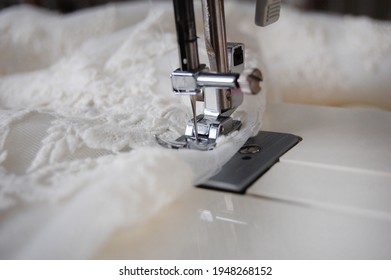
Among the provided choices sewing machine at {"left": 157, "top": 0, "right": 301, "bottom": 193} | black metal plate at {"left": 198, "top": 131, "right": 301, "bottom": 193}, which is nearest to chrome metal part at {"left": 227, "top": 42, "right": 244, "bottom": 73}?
sewing machine at {"left": 157, "top": 0, "right": 301, "bottom": 193}

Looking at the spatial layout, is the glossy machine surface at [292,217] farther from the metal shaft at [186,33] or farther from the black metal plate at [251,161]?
the metal shaft at [186,33]

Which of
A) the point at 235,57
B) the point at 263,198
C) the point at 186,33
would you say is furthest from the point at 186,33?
the point at 263,198

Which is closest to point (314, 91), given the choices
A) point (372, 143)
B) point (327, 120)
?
point (327, 120)

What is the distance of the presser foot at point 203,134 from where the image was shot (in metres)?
0.77

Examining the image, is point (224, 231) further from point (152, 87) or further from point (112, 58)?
point (112, 58)

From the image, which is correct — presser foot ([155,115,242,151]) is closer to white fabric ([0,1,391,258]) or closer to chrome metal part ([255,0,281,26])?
white fabric ([0,1,391,258])

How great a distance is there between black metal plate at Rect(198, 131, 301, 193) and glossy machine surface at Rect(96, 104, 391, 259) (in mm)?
10

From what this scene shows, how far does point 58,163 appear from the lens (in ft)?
2.20

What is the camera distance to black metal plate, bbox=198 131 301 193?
0.70 m

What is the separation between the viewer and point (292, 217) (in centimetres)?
65

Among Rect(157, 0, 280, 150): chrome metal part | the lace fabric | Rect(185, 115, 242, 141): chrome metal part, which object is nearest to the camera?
the lace fabric

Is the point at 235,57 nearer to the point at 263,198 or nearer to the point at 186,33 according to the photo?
the point at 186,33

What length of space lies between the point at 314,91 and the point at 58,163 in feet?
1.91

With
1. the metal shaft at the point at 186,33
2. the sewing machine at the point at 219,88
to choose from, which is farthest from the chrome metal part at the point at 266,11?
the metal shaft at the point at 186,33
